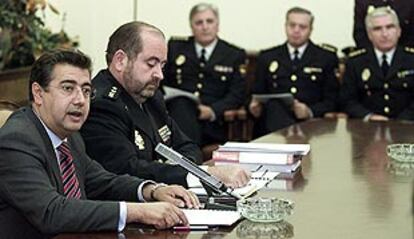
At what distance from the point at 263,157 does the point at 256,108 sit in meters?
2.90

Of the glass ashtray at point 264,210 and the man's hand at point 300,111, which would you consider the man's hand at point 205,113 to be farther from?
the glass ashtray at point 264,210

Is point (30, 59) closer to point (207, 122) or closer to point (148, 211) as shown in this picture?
point (207, 122)

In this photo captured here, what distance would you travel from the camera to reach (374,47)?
635 centimetres

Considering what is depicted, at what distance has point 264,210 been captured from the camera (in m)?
2.46

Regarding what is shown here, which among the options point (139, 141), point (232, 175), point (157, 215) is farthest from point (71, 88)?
point (139, 141)

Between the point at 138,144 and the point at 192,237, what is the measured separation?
1.12 metres

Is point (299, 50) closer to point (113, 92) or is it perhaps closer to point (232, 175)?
point (113, 92)

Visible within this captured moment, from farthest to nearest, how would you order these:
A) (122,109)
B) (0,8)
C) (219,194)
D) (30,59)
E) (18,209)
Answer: (30,59)
(0,8)
(122,109)
(219,194)
(18,209)

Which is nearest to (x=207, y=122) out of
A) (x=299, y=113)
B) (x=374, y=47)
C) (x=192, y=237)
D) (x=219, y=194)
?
(x=299, y=113)

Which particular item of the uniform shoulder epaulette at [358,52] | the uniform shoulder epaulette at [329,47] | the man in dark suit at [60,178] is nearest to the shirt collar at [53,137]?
the man in dark suit at [60,178]

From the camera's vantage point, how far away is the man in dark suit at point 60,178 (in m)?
2.41

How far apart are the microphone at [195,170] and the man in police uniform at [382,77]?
3.45 meters

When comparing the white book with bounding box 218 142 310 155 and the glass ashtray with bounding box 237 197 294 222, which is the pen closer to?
the glass ashtray with bounding box 237 197 294 222

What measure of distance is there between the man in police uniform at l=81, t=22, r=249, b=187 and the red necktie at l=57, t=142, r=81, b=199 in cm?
49
